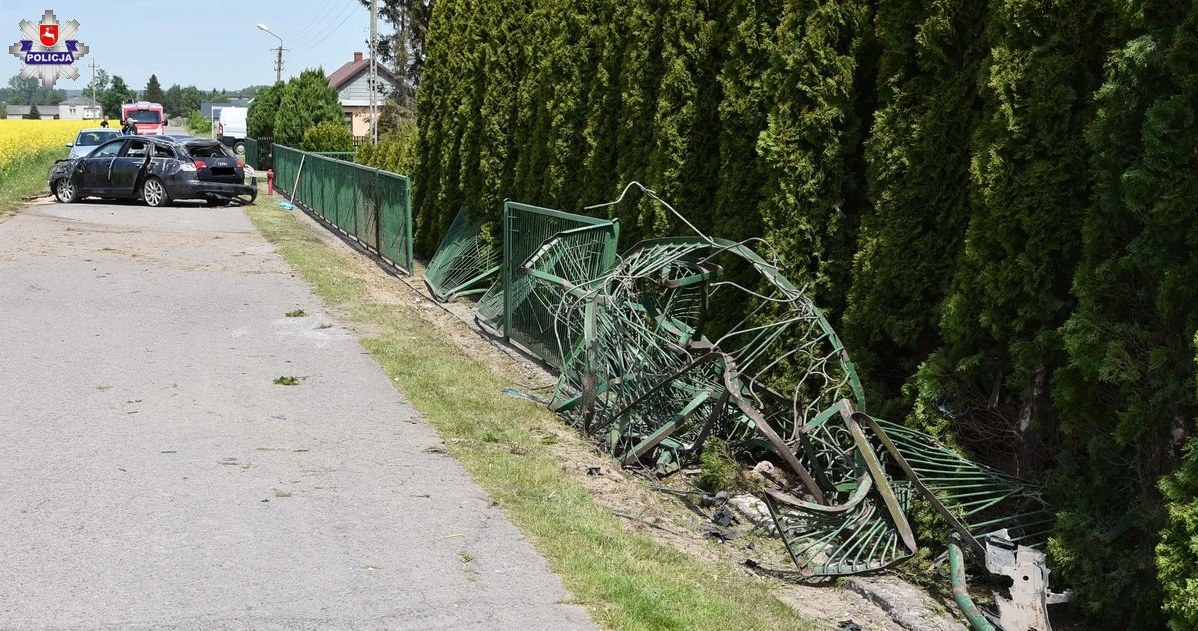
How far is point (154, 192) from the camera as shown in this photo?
27.3m

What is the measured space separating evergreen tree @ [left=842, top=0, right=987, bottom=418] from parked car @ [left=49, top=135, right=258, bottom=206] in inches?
932

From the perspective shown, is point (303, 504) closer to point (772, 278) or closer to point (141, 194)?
point (772, 278)

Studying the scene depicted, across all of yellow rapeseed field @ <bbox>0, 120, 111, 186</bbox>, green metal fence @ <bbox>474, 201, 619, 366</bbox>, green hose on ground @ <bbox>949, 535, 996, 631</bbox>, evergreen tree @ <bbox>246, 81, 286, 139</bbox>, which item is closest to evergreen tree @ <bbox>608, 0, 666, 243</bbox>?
green metal fence @ <bbox>474, 201, 619, 366</bbox>

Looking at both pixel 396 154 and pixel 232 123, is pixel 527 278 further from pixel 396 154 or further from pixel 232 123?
pixel 232 123

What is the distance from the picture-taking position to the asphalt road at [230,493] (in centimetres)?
475

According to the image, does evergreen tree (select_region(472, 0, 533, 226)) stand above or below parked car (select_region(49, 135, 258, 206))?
above

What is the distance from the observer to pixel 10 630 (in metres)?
4.40

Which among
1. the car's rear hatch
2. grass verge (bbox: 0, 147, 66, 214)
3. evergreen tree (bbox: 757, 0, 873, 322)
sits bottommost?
grass verge (bbox: 0, 147, 66, 214)

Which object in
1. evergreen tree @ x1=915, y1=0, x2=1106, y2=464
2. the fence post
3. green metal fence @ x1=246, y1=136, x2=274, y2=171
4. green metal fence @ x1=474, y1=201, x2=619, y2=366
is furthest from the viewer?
green metal fence @ x1=246, y1=136, x2=274, y2=171

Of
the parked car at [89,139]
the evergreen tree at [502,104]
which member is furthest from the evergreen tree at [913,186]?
the parked car at [89,139]

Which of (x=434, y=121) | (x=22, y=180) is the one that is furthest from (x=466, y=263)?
(x=22, y=180)

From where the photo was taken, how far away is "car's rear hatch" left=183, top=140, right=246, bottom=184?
2750 cm

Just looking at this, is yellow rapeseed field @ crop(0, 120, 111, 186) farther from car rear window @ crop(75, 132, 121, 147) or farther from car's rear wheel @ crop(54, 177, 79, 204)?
car's rear wheel @ crop(54, 177, 79, 204)

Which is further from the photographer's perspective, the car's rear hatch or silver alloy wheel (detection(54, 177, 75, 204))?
the car's rear hatch
